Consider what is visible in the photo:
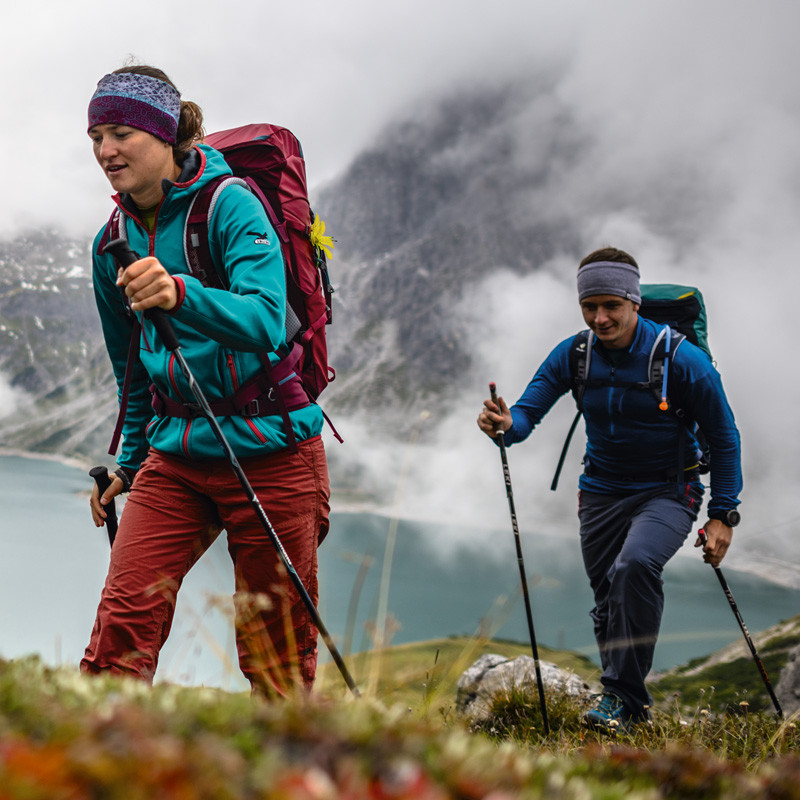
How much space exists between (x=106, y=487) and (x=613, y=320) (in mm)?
4045

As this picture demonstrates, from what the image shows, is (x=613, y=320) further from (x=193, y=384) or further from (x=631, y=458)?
(x=193, y=384)

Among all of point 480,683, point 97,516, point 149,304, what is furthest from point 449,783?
point 480,683

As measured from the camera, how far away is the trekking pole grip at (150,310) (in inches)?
124

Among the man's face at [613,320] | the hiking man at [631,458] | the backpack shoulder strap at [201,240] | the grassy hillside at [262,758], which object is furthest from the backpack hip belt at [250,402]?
the man's face at [613,320]

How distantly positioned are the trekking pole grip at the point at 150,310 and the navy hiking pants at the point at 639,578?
3832 millimetres

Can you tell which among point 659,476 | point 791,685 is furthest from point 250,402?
point 791,685

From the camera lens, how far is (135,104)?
376cm

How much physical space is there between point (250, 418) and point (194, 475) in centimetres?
44

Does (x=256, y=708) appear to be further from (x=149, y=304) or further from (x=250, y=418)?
(x=250, y=418)

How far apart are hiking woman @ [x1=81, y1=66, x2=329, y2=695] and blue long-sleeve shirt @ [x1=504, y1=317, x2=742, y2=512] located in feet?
9.15

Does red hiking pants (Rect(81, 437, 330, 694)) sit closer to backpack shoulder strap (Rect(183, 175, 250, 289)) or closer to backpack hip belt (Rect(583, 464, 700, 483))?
backpack shoulder strap (Rect(183, 175, 250, 289))

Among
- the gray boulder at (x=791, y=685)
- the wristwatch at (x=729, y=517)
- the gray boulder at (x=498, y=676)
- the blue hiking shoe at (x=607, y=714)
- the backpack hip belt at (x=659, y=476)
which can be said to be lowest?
the gray boulder at (x=791, y=685)

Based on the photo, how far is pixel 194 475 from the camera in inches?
150

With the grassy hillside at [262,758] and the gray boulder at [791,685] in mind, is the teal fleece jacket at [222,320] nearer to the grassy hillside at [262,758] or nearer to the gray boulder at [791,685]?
the grassy hillside at [262,758]
